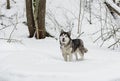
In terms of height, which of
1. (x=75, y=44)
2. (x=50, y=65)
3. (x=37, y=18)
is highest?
(x=75, y=44)

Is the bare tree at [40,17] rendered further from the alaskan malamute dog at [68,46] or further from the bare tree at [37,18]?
the alaskan malamute dog at [68,46]

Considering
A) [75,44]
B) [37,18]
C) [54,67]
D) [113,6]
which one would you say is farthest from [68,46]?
[113,6]

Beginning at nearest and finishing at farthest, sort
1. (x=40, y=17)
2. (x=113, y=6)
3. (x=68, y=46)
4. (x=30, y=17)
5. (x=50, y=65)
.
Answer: (x=50, y=65)
(x=68, y=46)
(x=40, y=17)
(x=30, y=17)
(x=113, y=6)

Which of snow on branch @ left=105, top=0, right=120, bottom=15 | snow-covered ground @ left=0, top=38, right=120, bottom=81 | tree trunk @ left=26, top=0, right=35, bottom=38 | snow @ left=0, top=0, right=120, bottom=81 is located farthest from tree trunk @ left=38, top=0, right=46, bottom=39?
snow on branch @ left=105, top=0, right=120, bottom=15

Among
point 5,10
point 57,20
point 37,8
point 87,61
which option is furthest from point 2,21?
point 87,61

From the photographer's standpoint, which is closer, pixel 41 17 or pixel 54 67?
pixel 54 67

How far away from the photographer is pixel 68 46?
1170cm

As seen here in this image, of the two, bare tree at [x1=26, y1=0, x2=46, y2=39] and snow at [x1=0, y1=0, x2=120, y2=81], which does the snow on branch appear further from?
bare tree at [x1=26, y1=0, x2=46, y2=39]

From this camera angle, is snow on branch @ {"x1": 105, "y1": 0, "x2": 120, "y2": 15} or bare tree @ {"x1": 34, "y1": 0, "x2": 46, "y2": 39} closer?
bare tree @ {"x1": 34, "y1": 0, "x2": 46, "y2": 39}

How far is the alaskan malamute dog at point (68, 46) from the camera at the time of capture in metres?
11.6

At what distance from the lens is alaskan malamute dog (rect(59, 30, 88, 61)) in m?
11.6

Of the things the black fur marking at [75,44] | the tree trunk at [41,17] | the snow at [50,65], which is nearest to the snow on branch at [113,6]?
the snow at [50,65]

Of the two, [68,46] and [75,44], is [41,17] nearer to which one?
[75,44]

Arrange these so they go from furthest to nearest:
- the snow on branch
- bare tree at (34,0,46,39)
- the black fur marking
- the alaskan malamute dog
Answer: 1. the snow on branch
2. bare tree at (34,0,46,39)
3. the black fur marking
4. the alaskan malamute dog
